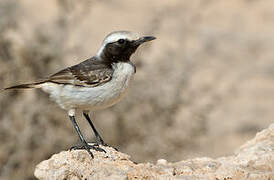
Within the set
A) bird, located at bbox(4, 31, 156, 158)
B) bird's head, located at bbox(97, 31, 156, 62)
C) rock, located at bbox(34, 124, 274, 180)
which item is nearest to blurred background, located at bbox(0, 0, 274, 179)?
bird, located at bbox(4, 31, 156, 158)

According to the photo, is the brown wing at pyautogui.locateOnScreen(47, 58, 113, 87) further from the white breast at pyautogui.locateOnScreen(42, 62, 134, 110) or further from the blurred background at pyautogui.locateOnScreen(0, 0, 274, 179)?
the blurred background at pyautogui.locateOnScreen(0, 0, 274, 179)

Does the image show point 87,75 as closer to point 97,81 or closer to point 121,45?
point 97,81

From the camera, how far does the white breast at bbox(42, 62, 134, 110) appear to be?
5.75 meters

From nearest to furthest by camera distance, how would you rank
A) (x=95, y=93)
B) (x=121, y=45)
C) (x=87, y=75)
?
(x=95, y=93) → (x=87, y=75) → (x=121, y=45)

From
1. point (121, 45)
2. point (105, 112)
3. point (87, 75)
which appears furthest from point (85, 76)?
point (105, 112)

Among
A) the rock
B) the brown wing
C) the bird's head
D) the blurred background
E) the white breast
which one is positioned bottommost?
the rock

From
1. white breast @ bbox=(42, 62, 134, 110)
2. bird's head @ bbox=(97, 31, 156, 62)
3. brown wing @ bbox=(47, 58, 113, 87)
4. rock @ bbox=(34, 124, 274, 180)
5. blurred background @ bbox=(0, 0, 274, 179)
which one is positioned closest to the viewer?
rock @ bbox=(34, 124, 274, 180)

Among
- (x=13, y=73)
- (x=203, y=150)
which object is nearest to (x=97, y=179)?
(x=13, y=73)

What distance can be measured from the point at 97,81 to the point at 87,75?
6.5 inches

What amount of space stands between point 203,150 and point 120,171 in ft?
25.2

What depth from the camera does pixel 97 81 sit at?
5.84 metres

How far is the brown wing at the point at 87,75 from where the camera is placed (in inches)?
231

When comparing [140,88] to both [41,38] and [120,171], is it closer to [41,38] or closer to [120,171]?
[41,38]

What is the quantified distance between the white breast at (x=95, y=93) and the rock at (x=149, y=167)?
0.54 meters
